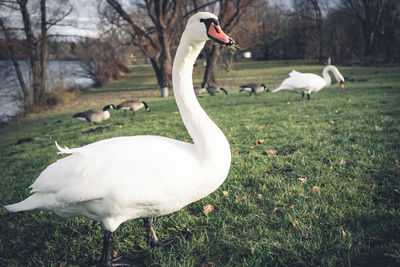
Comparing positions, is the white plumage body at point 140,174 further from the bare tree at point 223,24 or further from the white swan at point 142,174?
the bare tree at point 223,24

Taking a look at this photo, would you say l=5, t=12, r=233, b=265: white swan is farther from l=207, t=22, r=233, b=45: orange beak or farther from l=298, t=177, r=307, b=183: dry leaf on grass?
l=298, t=177, r=307, b=183: dry leaf on grass

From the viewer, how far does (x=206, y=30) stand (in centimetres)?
191

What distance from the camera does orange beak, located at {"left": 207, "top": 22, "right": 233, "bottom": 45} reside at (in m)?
1.81

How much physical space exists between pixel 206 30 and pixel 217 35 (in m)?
0.13

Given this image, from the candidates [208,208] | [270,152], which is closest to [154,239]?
[208,208]

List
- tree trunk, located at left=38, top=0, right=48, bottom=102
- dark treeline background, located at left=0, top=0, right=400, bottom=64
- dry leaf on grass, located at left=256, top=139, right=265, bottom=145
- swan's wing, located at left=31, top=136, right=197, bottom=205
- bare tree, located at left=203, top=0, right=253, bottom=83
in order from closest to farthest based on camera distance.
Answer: swan's wing, located at left=31, top=136, right=197, bottom=205, dry leaf on grass, located at left=256, top=139, right=265, bottom=145, tree trunk, located at left=38, top=0, right=48, bottom=102, bare tree, located at left=203, top=0, right=253, bottom=83, dark treeline background, located at left=0, top=0, right=400, bottom=64

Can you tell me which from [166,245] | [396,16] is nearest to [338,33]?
[396,16]

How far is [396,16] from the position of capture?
29.7m

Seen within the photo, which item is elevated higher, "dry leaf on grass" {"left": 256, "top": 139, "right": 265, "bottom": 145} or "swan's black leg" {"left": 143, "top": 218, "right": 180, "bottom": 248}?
"dry leaf on grass" {"left": 256, "top": 139, "right": 265, "bottom": 145}

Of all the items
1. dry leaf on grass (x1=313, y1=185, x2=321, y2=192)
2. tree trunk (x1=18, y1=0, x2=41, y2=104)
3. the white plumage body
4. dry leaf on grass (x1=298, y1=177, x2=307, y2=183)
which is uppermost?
tree trunk (x1=18, y1=0, x2=41, y2=104)

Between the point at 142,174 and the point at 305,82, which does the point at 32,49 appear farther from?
the point at 142,174

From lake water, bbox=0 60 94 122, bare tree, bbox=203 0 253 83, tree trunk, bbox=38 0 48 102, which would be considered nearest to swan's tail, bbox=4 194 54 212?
lake water, bbox=0 60 94 122

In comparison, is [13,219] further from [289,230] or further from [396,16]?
[396,16]

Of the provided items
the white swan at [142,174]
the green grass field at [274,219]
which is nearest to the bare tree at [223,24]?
the green grass field at [274,219]
